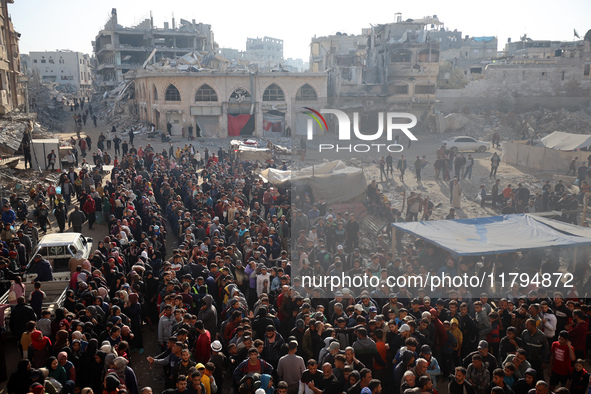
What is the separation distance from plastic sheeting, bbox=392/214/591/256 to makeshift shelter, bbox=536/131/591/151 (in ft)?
41.8

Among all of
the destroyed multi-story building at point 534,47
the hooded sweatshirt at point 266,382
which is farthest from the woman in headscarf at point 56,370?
the destroyed multi-story building at point 534,47

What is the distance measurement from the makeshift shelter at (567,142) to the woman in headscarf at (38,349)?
73.5ft

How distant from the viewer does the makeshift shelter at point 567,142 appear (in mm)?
22759

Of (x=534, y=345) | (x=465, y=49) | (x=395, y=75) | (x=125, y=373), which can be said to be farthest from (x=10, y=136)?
(x=465, y=49)

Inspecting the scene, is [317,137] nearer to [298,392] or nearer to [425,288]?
[425,288]

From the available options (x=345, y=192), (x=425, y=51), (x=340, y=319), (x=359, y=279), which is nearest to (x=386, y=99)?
(x=425, y=51)

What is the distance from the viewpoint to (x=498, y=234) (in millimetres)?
11484

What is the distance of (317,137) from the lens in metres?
30.6

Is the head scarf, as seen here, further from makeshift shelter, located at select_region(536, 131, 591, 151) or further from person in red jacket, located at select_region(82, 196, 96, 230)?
makeshift shelter, located at select_region(536, 131, 591, 151)

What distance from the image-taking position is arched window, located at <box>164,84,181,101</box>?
37531mm

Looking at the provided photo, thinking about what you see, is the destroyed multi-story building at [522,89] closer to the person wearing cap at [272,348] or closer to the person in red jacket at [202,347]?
the person wearing cap at [272,348]

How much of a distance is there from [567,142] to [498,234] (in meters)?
14.8

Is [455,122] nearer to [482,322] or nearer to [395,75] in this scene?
[395,75]

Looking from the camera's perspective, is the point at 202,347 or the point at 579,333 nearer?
the point at 202,347
